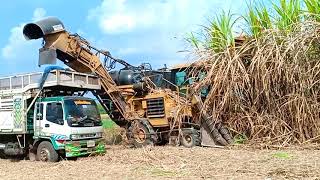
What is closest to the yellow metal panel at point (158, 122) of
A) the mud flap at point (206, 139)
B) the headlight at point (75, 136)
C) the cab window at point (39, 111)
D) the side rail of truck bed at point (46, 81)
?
the mud flap at point (206, 139)

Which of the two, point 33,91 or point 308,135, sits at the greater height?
point 33,91

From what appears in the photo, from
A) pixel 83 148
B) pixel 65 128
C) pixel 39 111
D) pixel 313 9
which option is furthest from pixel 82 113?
pixel 313 9

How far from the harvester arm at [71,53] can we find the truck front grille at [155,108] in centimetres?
76

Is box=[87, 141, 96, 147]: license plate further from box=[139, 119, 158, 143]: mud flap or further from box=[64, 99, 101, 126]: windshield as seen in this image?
box=[139, 119, 158, 143]: mud flap

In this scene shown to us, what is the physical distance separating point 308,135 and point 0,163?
8544mm

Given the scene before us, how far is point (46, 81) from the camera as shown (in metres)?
13.8

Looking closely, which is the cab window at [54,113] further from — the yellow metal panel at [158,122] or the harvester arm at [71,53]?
the yellow metal panel at [158,122]

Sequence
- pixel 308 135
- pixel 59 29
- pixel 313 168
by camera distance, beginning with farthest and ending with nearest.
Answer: pixel 59 29 → pixel 308 135 → pixel 313 168

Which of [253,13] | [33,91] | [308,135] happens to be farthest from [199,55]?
[33,91]

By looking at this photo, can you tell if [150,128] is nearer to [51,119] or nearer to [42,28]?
[51,119]

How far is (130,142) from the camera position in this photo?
16.6 m

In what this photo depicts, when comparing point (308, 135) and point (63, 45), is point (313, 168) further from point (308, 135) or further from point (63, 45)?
point (63, 45)

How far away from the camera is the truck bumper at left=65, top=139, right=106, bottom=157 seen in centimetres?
1290

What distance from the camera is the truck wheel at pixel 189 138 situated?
1510 centimetres
